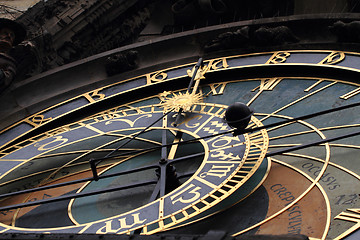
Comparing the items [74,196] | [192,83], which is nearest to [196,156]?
[74,196]

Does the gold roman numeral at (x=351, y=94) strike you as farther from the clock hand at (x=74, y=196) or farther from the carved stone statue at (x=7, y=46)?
the carved stone statue at (x=7, y=46)

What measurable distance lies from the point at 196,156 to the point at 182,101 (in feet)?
4.29

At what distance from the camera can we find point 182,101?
7.48 m

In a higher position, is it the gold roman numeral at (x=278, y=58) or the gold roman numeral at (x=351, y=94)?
the gold roman numeral at (x=278, y=58)

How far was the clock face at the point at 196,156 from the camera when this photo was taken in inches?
223

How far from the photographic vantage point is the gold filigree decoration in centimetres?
737

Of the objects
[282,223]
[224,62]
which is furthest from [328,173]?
[224,62]

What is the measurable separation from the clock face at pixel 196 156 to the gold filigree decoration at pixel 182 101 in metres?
0.02

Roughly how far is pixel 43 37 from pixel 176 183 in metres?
3.27

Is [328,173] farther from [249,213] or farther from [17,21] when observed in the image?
[17,21]

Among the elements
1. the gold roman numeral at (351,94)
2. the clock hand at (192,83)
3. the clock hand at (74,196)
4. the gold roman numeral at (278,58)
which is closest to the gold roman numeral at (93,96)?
the clock hand at (192,83)

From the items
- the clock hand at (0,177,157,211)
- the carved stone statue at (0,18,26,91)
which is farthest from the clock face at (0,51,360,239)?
the carved stone statue at (0,18,26,91)

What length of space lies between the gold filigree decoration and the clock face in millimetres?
A: 18

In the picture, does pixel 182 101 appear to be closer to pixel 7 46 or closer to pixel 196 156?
pixel 196 156
